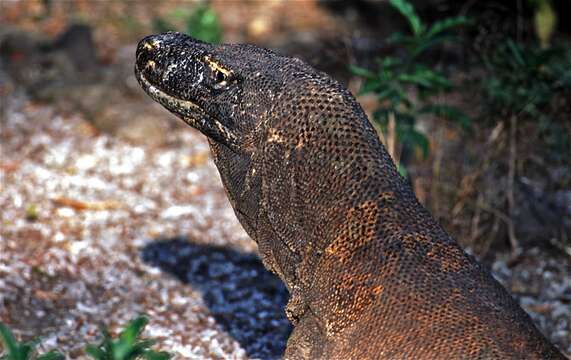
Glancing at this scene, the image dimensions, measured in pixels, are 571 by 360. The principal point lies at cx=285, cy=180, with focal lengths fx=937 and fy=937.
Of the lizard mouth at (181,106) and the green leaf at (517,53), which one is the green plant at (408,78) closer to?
the green leaf at (517,53)

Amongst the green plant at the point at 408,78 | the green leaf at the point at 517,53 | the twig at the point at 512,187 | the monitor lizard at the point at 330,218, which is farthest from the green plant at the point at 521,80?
the monitor lizard at the point at 330,218

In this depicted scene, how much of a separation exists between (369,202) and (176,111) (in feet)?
2.80

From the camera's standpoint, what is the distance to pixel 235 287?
18.9 ft

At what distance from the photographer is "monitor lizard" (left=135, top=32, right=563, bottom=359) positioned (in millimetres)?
2746

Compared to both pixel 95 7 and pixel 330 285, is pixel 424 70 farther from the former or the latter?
pixel 95 7

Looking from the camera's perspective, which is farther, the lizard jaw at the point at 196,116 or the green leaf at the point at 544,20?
the green leaf at the point at 544,20

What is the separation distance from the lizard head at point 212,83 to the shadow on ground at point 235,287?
6.13ft

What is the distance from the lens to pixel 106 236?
643cm

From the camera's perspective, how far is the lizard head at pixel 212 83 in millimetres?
3146

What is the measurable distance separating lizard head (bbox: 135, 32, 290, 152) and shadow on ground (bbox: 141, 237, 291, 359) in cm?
187

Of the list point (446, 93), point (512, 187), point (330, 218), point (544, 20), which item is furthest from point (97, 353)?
point (544, 20)

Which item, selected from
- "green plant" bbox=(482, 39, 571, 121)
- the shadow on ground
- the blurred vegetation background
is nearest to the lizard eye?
the shadow on ground

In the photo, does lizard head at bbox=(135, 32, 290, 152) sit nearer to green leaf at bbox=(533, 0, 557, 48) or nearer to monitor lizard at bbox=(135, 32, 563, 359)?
monitor lizard at bbox=(135, 32, 563, 359)

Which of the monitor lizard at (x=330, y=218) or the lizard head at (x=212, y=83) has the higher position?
the lizard head at (x=212, y=83)
